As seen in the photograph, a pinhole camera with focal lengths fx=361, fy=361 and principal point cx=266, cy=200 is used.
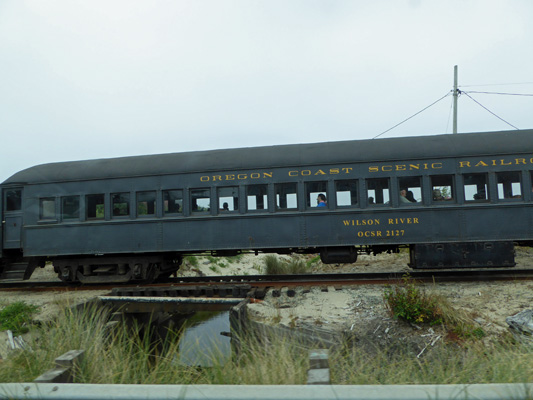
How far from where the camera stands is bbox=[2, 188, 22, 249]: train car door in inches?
390

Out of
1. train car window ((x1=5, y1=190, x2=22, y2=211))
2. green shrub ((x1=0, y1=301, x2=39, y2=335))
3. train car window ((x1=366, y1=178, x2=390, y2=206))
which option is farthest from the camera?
train car window ((x1=5, y1=190, x2=22, y2=211))

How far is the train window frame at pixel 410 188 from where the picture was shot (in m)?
8.62

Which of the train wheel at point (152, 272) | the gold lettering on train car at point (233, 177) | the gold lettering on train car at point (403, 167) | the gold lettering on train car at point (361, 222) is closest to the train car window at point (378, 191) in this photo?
the gold lettering on train car at point (403, 167)

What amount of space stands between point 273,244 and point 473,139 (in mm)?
5467

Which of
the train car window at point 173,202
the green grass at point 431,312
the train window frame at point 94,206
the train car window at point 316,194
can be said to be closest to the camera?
the green grass at point 431,312

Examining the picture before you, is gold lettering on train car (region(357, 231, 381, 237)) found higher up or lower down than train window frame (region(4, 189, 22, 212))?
lower down

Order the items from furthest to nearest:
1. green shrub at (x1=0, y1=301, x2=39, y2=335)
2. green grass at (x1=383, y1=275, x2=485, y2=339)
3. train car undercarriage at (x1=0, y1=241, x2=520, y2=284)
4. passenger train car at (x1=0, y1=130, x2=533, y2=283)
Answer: passenger train car at (x1=0, y1=130, x2=533, y2=283), train car undercarriage at (x1=0, y1=241, x2=520, y2=284), green shrub at (x1=0, y1=301, x2=39, y2=335), green grass at (x1=383, y1=275, x2=485, y2=339)

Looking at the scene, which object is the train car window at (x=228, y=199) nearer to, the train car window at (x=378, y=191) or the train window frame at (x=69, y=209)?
the train car window at (x=378, y=191)

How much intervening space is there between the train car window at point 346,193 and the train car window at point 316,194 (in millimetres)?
295

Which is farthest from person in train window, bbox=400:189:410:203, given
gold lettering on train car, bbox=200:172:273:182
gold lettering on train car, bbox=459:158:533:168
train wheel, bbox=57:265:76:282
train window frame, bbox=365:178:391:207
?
train wheel, bbox=57:265:76:282

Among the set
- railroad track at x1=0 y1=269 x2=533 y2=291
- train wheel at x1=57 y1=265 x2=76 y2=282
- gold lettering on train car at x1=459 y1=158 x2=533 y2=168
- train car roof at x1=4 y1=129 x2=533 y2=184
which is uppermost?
train car roof at x1=4 y1=129 x2=533 y2=184

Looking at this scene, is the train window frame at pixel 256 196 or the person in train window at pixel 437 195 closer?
the person in train window at pixel 437 195

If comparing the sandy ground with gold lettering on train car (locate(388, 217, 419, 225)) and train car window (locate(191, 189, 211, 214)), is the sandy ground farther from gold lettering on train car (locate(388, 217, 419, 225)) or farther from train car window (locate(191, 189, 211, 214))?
train car window (locate(191, 189, 211, 214))

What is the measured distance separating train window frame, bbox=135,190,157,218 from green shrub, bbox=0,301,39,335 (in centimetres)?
312
